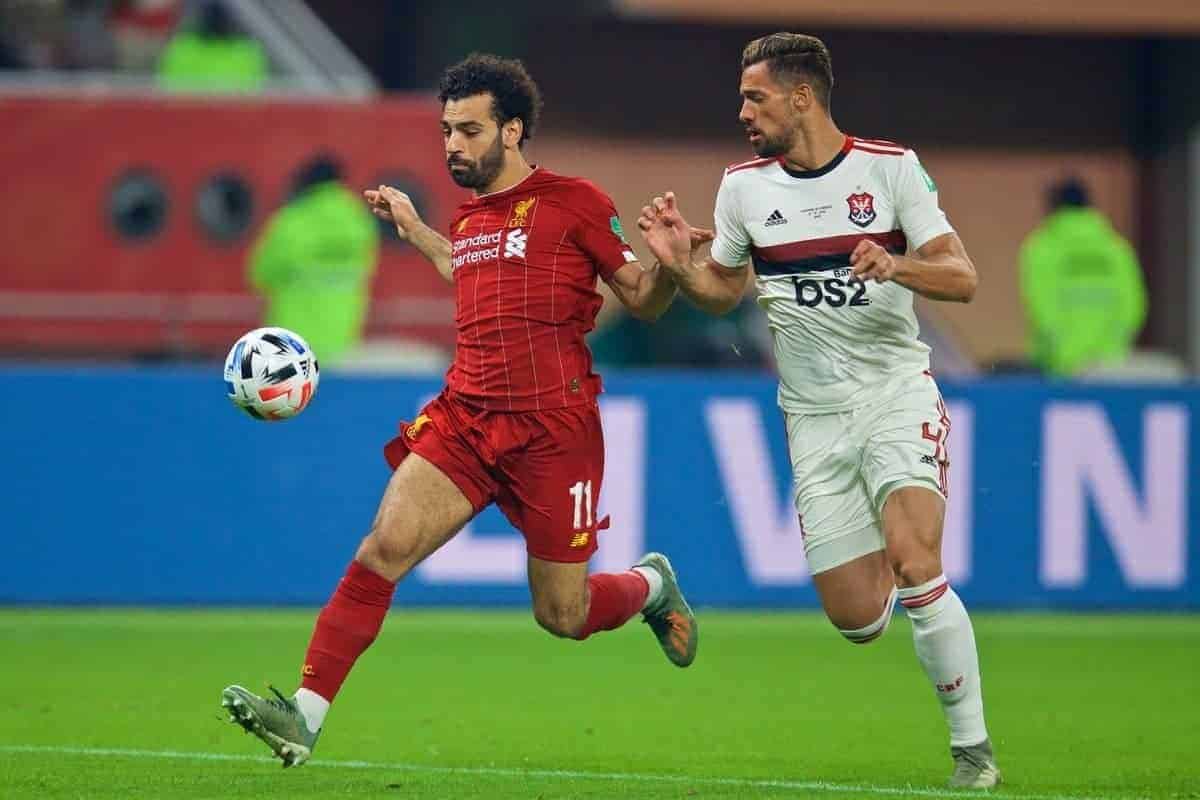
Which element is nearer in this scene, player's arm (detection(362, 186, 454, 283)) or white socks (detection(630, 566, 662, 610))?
player's arm (detection(362, 186, 454, 283))

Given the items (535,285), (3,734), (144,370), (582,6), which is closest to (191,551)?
(144,370)

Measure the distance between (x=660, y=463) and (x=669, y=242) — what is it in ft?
21.0

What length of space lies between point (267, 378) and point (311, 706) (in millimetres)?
1225

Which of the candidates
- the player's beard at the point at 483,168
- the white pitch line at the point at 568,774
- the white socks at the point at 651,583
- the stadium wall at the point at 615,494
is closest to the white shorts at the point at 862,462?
the white pitch line at the point at 568,774

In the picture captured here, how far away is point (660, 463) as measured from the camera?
46.0ft

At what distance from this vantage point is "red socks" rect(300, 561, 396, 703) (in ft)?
24.5

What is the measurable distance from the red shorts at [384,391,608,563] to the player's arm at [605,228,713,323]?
0.43 meters

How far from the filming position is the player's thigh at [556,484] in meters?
7.93

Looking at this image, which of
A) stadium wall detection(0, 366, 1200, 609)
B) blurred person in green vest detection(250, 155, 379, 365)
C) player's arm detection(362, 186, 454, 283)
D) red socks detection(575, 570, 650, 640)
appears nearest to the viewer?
red socks detection(575, 570, 650, 640)

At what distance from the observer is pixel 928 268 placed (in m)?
7.31

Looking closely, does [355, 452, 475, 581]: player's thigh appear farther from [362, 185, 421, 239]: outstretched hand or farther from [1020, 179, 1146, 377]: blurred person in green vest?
[1020, 179, 1146, 377]: blurred person in green vest

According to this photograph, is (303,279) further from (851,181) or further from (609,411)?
(851,181)

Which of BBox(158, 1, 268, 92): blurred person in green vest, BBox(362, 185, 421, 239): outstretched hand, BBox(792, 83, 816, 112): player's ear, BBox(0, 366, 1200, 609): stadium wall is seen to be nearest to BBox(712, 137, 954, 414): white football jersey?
BBox(792, 83, 816, 112): player's ear

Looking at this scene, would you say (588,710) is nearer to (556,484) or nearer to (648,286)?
(556,484)
